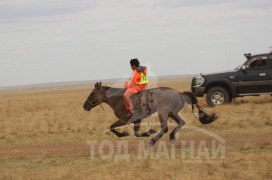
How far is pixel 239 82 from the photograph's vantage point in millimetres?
21656

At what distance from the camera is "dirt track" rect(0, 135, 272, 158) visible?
11.7 metres

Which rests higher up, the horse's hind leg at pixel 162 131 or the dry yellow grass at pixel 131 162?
the horse's hind leg at pixel 162 131

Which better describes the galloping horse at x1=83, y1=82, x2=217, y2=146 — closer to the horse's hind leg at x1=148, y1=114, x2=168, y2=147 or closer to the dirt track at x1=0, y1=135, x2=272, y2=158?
the horse's hind leg at x1=148, y1=114, x2=168, y2=147

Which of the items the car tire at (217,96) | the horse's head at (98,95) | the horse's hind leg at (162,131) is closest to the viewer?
the horse's hind leg at (162,131)

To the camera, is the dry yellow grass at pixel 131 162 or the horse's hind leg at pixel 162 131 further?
the horse's hind leg at pixel 162 131

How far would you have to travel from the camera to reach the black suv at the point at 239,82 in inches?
840

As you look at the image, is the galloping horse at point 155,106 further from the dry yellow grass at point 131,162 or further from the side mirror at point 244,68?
the side mirror at point 244,68

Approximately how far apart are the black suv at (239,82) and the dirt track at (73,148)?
8.69 metres

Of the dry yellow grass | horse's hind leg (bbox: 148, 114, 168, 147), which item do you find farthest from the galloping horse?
the dry yellow grass

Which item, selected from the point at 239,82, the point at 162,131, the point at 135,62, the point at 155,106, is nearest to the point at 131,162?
the point at 162,131

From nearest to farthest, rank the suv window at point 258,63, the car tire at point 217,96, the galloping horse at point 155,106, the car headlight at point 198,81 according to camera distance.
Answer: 1. the galloping horse at point 155,106
2. the suv window at point 258,63
3. the car tire at point 217,96
4. the car headlight at point 198,81

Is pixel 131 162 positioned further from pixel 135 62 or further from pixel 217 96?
pixel 217 96

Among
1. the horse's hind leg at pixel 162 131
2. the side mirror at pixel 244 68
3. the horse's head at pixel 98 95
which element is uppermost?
the side mirror at pixel 244 68

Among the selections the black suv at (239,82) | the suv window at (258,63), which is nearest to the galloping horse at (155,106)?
the black suv at (239,82)
